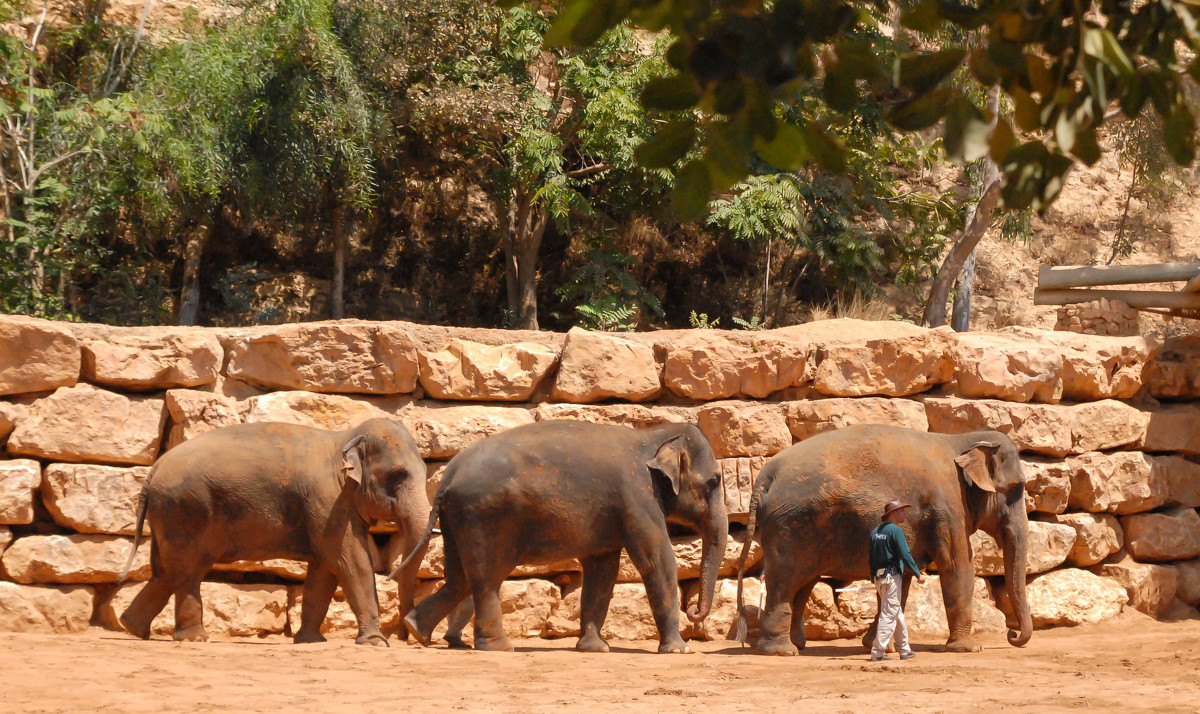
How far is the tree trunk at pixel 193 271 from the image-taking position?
13619mm

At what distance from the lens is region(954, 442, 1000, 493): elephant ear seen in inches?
345

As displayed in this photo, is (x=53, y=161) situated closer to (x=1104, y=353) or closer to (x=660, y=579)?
(x=660, y=579)

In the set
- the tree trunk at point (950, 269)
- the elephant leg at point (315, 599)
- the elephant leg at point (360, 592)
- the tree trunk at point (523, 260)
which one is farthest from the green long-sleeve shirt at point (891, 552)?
the tree trunk at point (950, 269)

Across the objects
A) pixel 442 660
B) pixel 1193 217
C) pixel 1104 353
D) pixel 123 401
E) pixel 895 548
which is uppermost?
pixel 1193 217

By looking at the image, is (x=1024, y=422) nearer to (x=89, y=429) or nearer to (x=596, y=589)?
(x=596, y=589)

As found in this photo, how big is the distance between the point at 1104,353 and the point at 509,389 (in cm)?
547

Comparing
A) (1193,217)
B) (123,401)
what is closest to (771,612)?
(123,401)

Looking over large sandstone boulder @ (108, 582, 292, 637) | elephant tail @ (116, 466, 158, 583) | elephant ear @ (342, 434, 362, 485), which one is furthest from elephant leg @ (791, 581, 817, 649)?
elephant tail @ (116, 466, 158, 583)

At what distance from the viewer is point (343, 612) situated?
9039 mm

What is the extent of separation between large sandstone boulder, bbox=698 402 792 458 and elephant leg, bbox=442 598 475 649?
94.6 inches

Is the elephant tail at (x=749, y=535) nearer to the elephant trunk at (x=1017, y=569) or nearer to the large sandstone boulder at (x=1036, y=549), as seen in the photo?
the elephant trunk at (x=1017, y=569)

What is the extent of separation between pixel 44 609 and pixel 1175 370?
10.0 metres

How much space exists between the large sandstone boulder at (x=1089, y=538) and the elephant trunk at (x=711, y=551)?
3.60 meters

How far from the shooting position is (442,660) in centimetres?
716
